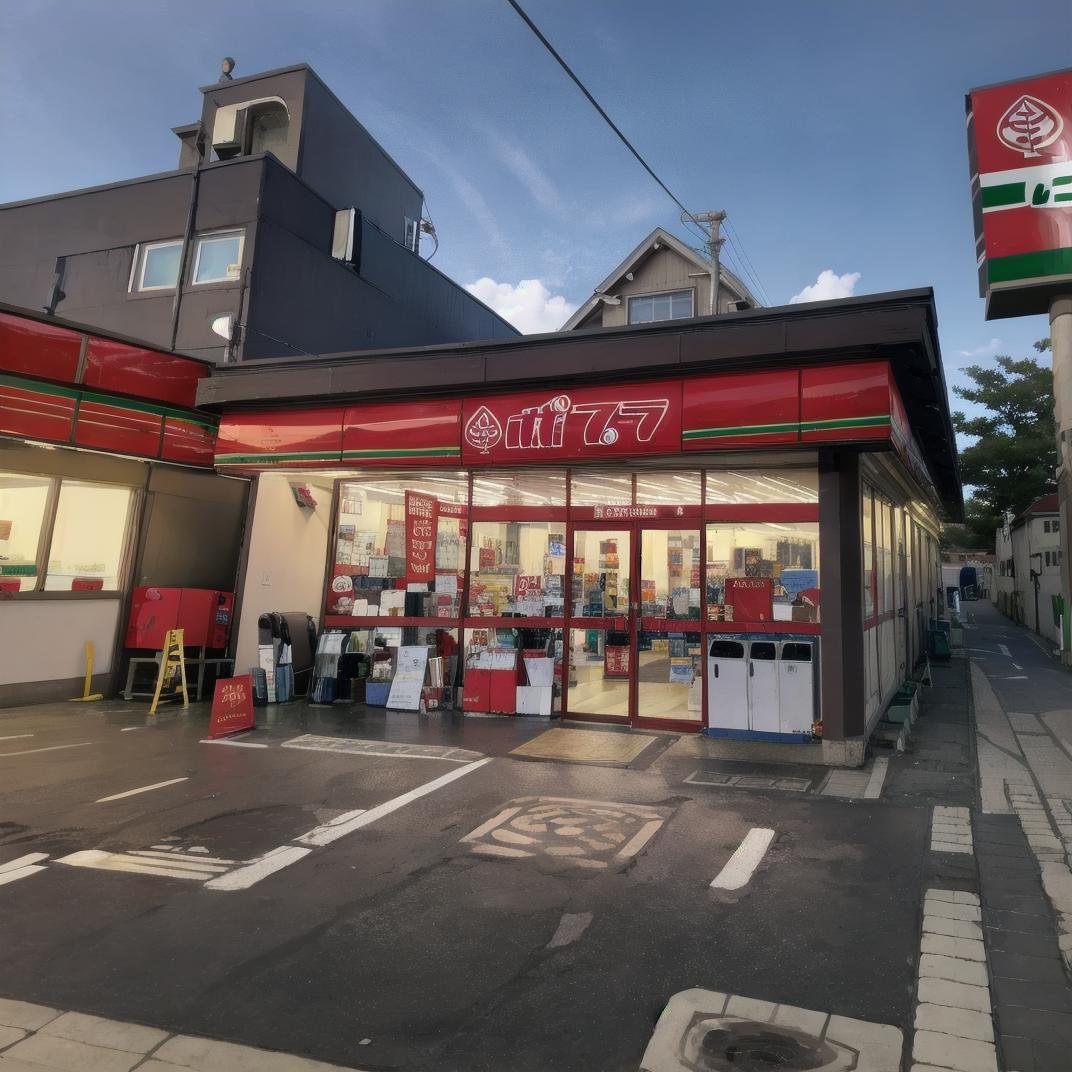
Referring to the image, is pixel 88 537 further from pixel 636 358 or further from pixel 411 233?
pixel 411 233

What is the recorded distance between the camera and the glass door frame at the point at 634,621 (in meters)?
9.00

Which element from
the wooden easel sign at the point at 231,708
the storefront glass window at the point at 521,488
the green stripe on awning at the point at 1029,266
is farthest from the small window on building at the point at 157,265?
the green stripe on awning at the point at 1029,266

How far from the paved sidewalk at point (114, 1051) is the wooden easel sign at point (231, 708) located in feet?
18.6

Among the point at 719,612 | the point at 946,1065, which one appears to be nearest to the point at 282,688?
the point at 719,612

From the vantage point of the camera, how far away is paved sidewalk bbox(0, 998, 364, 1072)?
109 inches

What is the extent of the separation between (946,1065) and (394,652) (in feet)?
28.9

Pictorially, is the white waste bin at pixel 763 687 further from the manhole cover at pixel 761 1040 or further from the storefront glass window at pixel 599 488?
the manhole cover at pixel 761 1040

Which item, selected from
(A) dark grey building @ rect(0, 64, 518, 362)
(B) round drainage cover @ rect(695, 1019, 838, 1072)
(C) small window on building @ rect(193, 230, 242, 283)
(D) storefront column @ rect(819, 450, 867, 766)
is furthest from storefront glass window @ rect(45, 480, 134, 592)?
(B) round drainage cover @ rect(695, 1019, 838, 1072)

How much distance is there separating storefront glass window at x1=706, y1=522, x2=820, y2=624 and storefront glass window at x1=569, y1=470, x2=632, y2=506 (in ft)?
4.45

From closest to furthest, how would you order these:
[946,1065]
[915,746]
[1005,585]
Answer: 1. [946,1065]
2. [915,746]
3. [1005,585]

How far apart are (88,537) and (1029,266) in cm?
1213

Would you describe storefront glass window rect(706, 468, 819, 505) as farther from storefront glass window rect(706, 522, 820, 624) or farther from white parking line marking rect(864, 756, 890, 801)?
white parking line marking rect(864, 756, 890, 801)

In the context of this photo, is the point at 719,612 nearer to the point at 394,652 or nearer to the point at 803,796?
the point at 803,796

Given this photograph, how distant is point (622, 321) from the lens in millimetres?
21953
